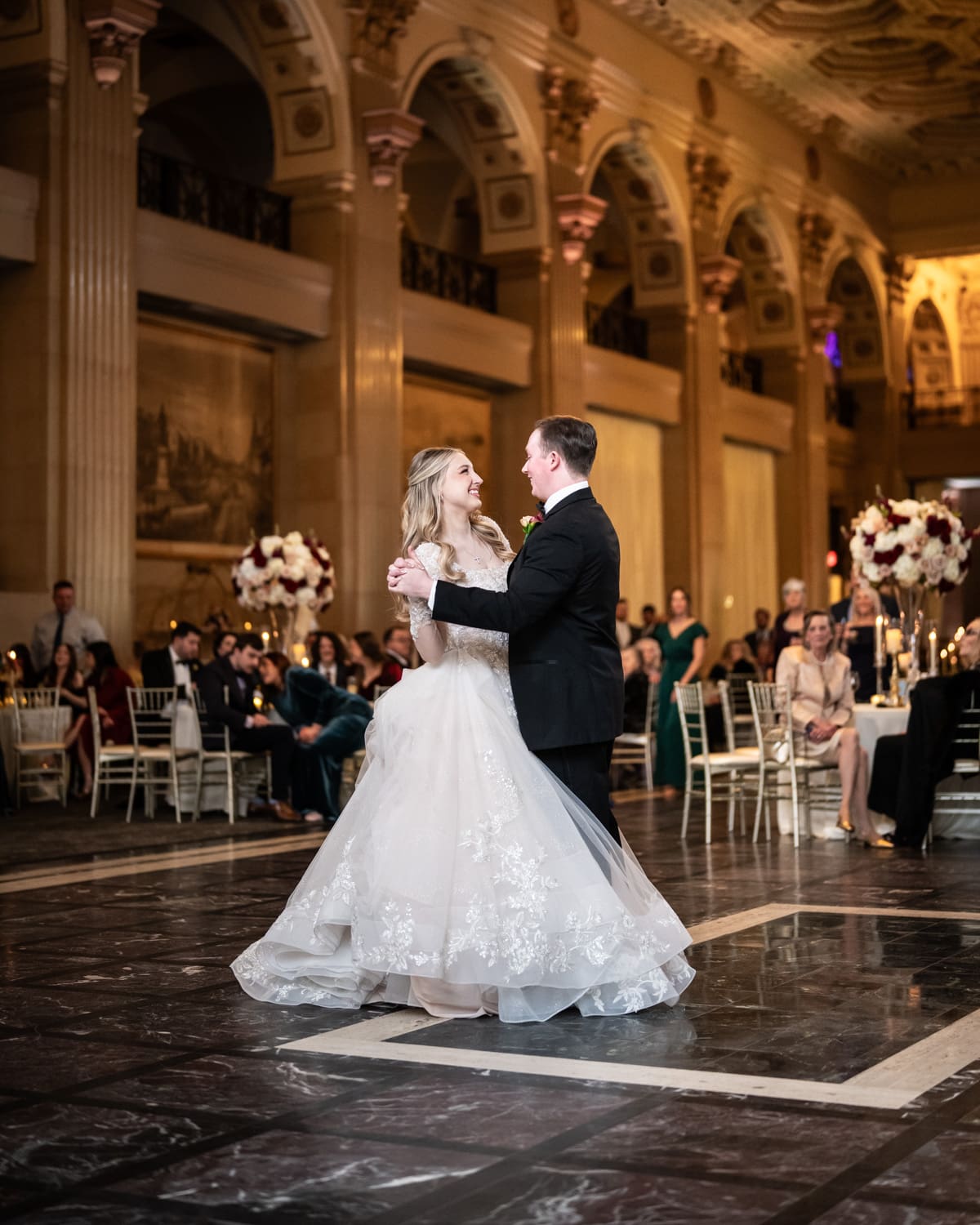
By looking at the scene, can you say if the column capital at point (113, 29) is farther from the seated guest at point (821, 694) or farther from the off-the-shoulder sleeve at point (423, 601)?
the off-the-shoulder sleeve at point (423, 601)

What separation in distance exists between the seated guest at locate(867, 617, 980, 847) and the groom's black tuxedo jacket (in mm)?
4502

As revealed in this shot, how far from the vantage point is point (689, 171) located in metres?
21.7

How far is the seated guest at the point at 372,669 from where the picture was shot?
11.4m

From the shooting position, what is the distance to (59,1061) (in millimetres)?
3918

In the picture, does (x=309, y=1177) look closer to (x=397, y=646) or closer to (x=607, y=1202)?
(x=607, y=1202)

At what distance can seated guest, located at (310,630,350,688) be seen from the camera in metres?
11.1

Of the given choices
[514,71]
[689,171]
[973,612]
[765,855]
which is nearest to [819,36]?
[689,171]

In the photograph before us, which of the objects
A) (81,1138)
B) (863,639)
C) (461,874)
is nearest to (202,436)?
(863,639)

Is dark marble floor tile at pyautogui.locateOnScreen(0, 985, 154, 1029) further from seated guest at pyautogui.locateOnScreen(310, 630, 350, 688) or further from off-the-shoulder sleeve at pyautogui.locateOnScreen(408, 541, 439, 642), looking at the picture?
seated guest at pyautogui.locateOnScreen(310, 630, 350, 688)

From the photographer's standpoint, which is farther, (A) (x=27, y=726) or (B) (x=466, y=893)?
(A) (x=27, y=726)

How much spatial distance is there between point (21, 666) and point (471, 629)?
26.2ft

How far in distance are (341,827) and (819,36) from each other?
19080 mm

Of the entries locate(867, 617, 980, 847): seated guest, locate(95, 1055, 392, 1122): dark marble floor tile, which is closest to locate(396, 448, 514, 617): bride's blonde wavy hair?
locate(95, 1055, 392, 1122): dark marble floor tile

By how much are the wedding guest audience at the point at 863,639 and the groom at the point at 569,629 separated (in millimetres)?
6479
